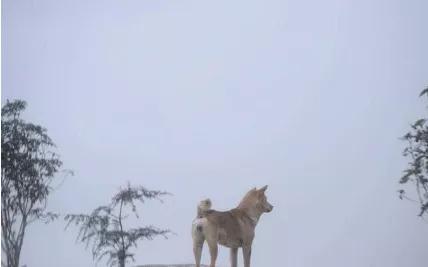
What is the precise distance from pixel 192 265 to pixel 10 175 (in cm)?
148

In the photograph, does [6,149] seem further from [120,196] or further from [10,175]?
[120,196]

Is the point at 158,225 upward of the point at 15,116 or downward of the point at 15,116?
downward

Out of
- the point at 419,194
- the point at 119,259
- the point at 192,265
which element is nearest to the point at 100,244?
the point at 119,259

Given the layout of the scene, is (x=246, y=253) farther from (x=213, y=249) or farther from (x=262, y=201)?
(x=262, y=201)

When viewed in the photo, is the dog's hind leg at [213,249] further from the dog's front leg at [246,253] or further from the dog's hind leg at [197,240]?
the dog's front leg at [246,253]

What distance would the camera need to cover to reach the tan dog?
3.98 metres

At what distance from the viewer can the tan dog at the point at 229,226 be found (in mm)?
3982

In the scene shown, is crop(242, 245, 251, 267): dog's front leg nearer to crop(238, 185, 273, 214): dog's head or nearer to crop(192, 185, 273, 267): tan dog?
crop(192, 185, 273, 267): tan dog

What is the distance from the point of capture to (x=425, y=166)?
477 cm

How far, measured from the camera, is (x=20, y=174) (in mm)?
4914

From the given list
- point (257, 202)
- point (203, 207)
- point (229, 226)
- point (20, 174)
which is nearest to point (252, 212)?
point (257, 202)

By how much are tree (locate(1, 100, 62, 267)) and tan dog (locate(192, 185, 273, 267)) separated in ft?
4.75

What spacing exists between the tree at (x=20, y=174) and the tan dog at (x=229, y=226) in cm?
145

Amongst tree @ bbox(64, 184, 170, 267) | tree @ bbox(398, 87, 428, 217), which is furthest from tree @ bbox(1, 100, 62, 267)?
tree @ bbox(398, 87, 428, 217)
